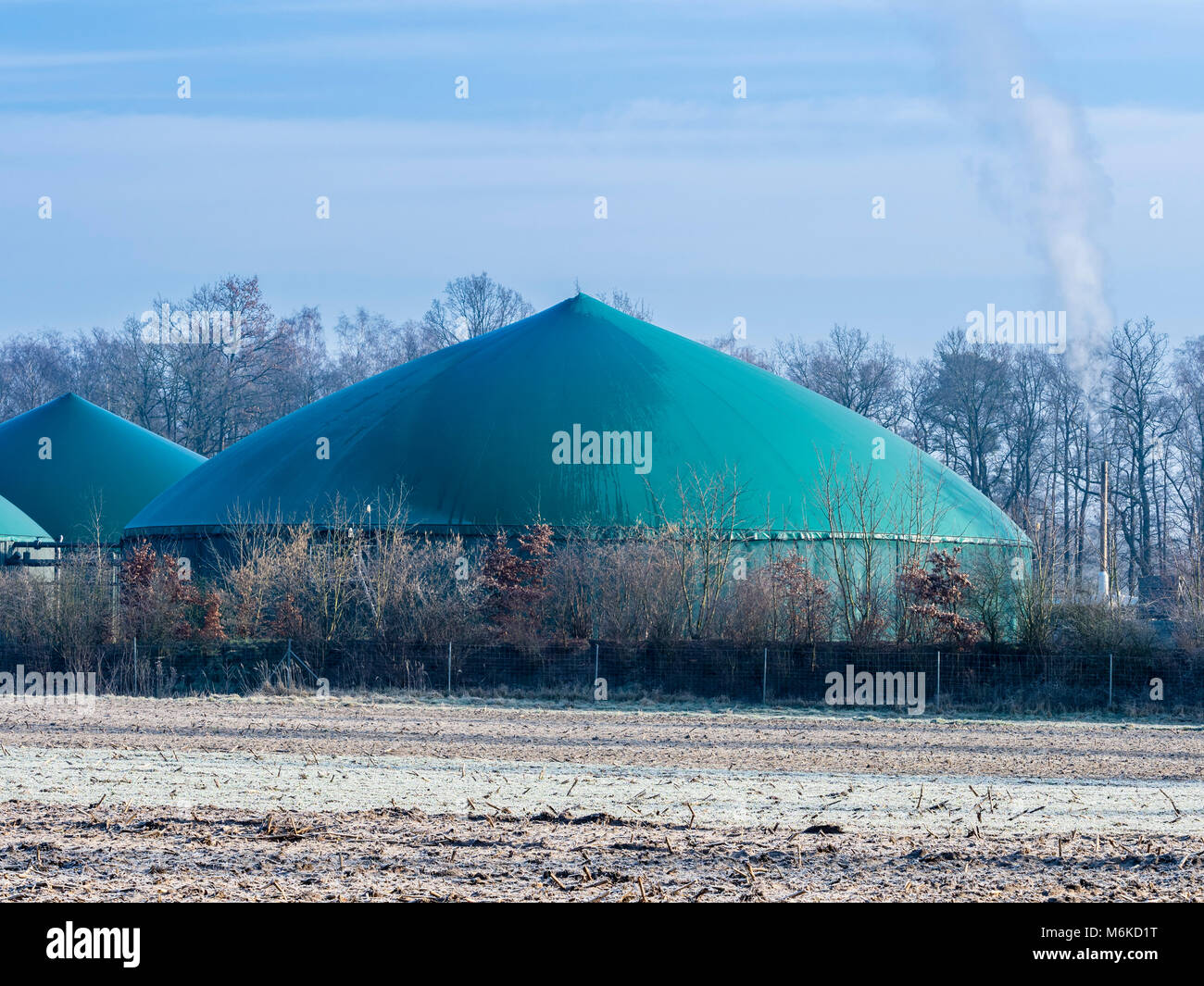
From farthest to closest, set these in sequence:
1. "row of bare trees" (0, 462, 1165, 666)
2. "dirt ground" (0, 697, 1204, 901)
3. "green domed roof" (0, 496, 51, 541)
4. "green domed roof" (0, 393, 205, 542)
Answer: "green domed roof" (0, 393, 205, 542)
"green domed roof" (0, 496, 51, 541)
"row of bare trees" (0, 462, 1165, 666)
"dirt ground" (0, 697, 1204, 901)

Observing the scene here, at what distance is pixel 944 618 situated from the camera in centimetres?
3127

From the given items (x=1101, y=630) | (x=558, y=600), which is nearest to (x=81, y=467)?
(x=558, y=600)

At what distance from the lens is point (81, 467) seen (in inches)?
2515

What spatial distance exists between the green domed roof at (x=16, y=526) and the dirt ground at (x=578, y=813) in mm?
36176

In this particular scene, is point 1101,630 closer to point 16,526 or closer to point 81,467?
point 16,526

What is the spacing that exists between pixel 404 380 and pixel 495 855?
37.0 metres

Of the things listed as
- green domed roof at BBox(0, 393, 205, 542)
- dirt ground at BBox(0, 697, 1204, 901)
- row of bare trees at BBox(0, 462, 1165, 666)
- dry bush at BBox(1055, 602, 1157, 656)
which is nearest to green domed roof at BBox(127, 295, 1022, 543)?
row of bare trees at BBox(0, 462, 1165, 666)

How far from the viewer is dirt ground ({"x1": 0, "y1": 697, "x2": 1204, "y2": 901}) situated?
897 cm

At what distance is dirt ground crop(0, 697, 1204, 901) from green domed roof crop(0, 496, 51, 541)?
3618cm

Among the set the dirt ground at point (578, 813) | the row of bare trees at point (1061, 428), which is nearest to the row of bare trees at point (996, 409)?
the row of bare trees at point (1061, 428)

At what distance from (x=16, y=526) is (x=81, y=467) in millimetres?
7790

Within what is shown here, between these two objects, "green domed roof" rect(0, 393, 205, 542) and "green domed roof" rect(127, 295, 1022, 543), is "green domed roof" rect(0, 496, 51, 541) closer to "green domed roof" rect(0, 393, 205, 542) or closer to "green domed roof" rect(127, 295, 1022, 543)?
"green domed roof" rect(0, 393, 205, 542)
